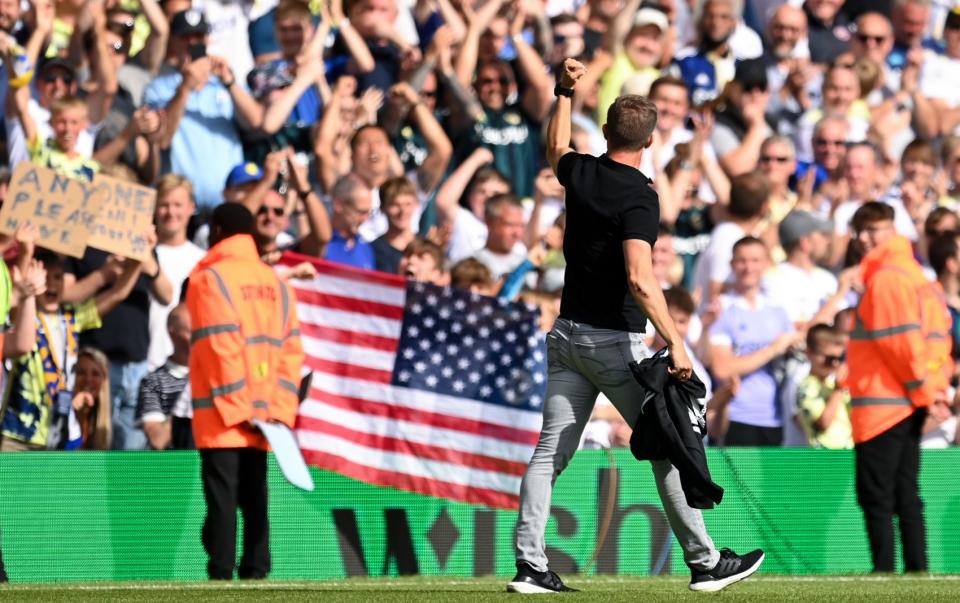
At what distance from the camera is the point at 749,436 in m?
13.9

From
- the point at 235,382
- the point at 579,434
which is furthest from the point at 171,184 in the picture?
→ the point at 579,434

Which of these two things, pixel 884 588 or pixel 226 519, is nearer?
pixel 884 588

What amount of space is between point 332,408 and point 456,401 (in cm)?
82

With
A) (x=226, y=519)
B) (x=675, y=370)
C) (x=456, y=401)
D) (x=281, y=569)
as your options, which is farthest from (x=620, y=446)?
(x=675, y=370)

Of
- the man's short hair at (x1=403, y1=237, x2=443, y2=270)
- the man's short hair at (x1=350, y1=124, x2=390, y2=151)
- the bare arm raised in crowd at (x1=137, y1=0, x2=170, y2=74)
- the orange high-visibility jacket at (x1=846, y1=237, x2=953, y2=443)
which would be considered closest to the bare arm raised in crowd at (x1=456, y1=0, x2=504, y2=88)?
the man's short hair at (x1=350, y1=124, x2=390, y2=151)

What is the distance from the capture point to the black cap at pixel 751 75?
1664cm

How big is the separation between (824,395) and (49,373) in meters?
5.51

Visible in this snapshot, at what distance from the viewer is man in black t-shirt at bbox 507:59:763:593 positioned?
877 cm

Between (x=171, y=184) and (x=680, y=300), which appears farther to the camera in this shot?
(x=680, y=300)

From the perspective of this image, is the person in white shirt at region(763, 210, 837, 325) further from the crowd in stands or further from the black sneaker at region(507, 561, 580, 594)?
the black sneaker at region(507, 561, 580, 594)

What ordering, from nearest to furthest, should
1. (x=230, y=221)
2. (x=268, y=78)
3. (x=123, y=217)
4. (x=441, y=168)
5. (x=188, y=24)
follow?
1. (x=230, y=221)
2. (x=123, y=217)
3. (x=188, y=24)
4. (x=268, y=78)
5. (x=441, y=168)

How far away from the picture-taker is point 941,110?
60.4ft

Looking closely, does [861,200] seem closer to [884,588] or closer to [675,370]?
[884,588]

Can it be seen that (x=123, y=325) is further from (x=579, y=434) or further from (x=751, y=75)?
(x=751, y=75)
